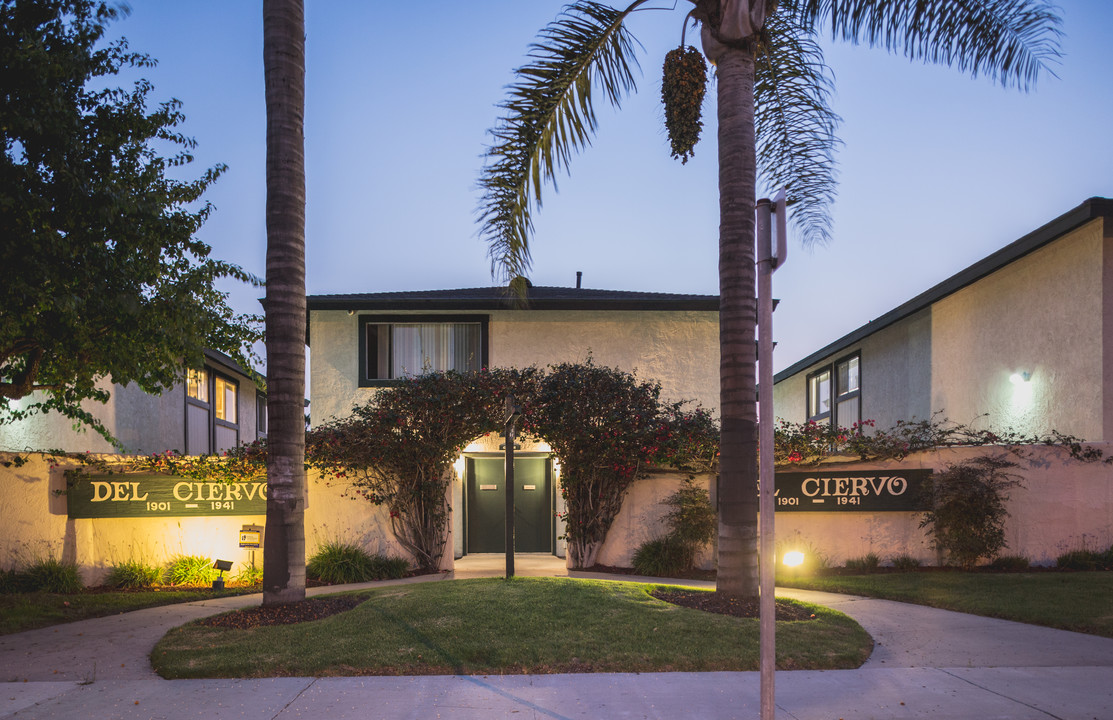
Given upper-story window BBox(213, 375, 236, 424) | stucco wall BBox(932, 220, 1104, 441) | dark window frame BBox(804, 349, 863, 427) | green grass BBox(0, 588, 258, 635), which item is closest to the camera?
green grass BBox(0, 588, 258, 635)

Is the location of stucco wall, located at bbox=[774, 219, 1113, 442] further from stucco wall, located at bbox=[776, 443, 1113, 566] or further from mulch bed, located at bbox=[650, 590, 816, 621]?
mulch bed, located at bbox=[650, 590, 816, 621]

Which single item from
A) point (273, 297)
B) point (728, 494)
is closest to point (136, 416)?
point (273, 297)

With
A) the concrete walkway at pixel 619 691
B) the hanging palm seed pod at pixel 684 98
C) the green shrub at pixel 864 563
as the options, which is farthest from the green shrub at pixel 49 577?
the green shrub at pixel 864 563

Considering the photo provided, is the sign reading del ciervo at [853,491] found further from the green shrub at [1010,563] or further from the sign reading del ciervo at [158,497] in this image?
the sign reading del ciervo at [158,497]

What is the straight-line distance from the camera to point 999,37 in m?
9.05

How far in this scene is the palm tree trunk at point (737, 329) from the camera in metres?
8.34

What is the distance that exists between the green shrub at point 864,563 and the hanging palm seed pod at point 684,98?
7.39 m

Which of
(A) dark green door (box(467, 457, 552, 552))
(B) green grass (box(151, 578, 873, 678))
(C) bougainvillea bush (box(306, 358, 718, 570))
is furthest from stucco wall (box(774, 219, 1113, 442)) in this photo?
(B) green grass (box(151, 578, 873, 678))

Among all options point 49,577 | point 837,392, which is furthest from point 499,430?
point 837,392

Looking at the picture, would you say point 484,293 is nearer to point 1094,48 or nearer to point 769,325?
point 1094,48

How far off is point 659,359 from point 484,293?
4247 mm

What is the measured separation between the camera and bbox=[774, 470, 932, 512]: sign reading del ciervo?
12.8 metres

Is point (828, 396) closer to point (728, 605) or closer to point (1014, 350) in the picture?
point (1014, 350)

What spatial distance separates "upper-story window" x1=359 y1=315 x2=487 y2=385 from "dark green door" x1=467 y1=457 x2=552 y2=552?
223 centimetres
